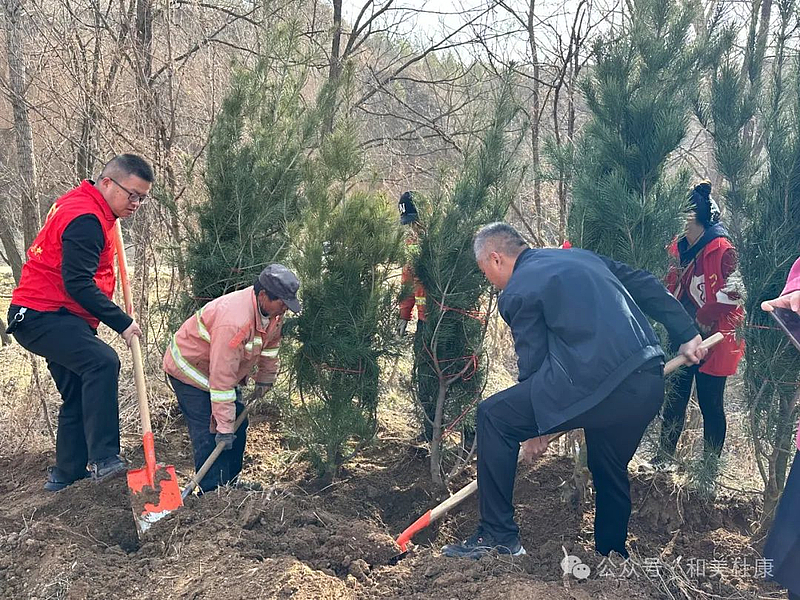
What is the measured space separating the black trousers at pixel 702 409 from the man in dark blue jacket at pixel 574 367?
37.9 inches

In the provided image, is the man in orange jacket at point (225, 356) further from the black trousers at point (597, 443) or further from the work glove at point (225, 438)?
the black trousers at point (597, 443)

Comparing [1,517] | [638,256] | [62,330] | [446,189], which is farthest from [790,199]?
[1,517]

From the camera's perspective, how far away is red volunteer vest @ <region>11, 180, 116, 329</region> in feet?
13.8

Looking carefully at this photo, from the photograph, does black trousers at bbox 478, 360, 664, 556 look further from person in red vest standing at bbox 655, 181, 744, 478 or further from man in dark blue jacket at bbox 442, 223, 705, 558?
person in red vest standing at bbox 655, 181, 744, 478

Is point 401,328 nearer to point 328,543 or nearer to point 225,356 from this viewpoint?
point 225,356

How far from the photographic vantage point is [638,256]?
4121 mm

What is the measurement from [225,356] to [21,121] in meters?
4.39

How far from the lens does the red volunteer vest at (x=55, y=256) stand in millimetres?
4195

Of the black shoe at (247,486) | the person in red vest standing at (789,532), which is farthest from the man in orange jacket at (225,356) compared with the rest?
the person in red vest standing at (789,532)

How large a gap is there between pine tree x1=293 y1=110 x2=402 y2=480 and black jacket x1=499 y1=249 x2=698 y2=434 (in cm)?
138

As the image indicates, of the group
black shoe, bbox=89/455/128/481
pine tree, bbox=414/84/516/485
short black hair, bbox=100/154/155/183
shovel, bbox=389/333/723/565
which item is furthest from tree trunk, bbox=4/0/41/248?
shovel, bbox=389/333/723/565

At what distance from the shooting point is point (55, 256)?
13.9 feet

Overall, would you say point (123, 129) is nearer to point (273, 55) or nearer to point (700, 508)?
point (273, 55)

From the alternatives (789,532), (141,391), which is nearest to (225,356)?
(141,391)
